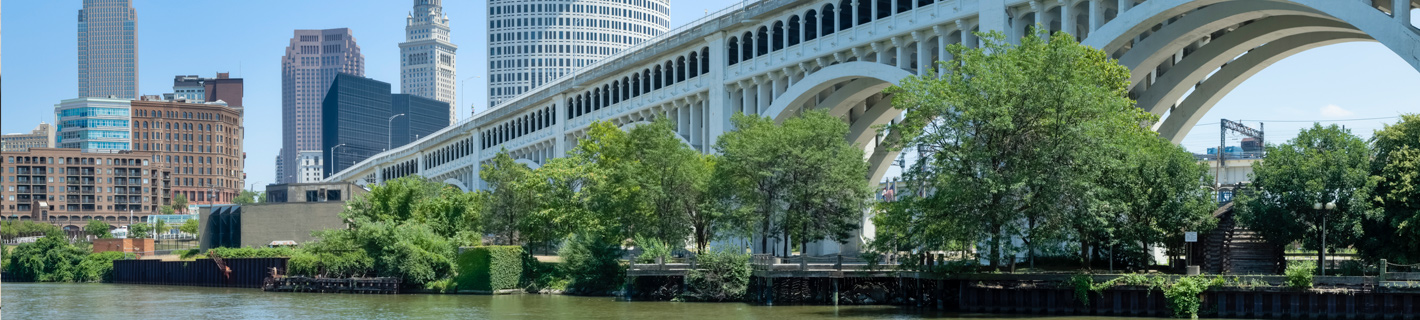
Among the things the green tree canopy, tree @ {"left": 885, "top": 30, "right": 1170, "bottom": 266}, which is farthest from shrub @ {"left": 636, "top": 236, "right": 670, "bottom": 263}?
tree @ {"left": 885, "top": 30, "right": 1170, "bottom": 266}

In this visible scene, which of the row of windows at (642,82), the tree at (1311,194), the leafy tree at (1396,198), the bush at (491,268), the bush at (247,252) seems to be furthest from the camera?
the bush at (247,252)

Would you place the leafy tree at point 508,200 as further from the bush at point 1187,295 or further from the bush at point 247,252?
the bush at point 1187,295

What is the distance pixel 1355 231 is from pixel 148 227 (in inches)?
6819

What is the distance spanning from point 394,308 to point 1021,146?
27874 mm

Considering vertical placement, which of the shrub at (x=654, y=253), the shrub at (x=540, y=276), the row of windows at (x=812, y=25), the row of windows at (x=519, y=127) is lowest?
the shrub at (x=540, y=276)

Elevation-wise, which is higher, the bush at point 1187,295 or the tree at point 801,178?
the tree at point 801,178

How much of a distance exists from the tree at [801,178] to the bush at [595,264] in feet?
23.9

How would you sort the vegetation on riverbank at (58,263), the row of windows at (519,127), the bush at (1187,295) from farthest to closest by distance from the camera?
the row of windows at (519,127)
the vegetation on riverbank at (58,263)
the bush at (1187,295)

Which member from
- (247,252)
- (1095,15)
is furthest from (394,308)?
(247,252)

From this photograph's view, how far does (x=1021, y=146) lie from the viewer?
1839 inches

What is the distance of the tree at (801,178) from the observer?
59844 millimetres

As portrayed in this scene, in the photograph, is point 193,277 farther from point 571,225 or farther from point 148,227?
point 148,227

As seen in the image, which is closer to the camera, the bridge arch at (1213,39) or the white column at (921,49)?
the bridge arch at (1213,39)

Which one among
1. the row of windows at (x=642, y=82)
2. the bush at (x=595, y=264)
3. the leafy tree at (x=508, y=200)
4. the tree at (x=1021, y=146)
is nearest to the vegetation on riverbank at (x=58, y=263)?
the leafy tree at (x=508, y=200)
